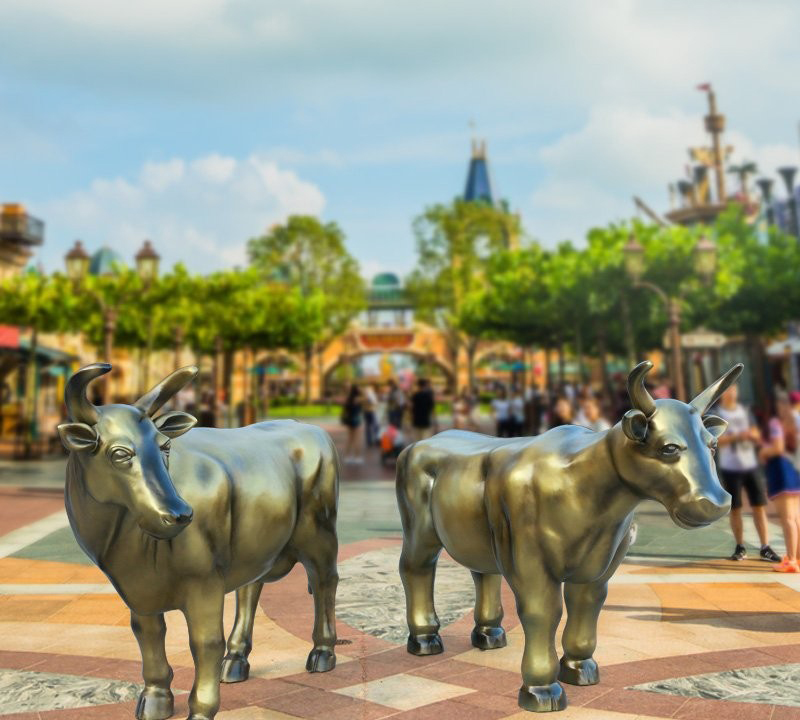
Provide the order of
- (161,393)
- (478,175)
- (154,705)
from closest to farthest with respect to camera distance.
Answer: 1. (161,393)
2. (154,705)
3. (478,175)

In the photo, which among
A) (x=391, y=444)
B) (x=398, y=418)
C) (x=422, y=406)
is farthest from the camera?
(x=398, y=418)

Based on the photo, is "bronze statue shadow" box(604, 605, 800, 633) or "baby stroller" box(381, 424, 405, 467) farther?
"baby stroller" box(381, 424, 405, 467)

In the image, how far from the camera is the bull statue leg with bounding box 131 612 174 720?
136 inches

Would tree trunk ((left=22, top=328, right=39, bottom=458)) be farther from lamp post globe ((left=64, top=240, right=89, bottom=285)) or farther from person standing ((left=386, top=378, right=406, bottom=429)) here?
person standing ((left=386, top=378, right=406, bottom=429))

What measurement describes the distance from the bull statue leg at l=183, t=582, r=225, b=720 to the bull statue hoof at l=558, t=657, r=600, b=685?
1705 mm

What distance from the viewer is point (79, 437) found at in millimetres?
2975

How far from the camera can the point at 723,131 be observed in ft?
169

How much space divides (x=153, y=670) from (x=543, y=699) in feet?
5.52

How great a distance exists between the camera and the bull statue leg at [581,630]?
3926mm

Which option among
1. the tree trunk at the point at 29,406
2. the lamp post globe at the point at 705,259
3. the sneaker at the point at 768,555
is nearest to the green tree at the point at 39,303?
the tree trunk at the point at 29,406

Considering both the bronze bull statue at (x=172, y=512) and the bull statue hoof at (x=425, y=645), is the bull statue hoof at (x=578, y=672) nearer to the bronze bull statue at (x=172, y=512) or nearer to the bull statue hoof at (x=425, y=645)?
the bull statue hoof at (x=425, y=645)

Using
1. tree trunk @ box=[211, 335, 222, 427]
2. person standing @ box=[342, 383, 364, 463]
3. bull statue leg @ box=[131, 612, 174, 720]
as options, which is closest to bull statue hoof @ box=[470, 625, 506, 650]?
bull statue leg @ box=[131, 612, 174, 720]

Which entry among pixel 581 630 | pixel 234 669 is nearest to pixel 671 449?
pixel 581 630

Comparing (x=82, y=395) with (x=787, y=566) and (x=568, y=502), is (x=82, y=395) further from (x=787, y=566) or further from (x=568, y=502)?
(x=787, y=566)
